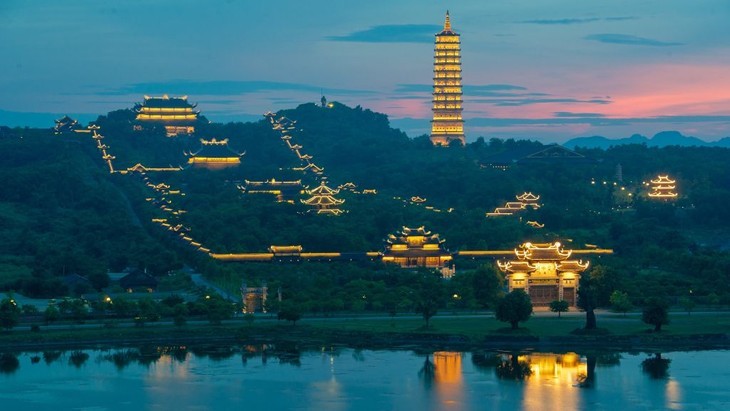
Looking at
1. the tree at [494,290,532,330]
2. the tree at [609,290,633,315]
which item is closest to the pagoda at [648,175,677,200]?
the tree at [609,290,633,315]

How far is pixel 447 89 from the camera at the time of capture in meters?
117

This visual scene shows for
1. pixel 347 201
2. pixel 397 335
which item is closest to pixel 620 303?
pixel 397 335

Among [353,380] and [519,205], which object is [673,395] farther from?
[519,205]

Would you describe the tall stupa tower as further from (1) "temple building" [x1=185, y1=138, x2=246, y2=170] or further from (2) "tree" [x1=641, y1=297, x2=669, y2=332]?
(2) "tree" [x1=641, y1=297, x2=669, y2=332]

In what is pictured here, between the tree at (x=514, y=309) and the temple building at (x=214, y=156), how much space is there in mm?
58336

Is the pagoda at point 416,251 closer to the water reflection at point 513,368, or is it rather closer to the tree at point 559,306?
the tree at point 559,306

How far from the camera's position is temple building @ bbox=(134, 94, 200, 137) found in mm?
122750

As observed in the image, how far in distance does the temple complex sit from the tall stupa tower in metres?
24.8

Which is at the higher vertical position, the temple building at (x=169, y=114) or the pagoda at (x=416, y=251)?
the temple building at (x=169, y=114)

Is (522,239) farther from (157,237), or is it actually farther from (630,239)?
(157,237)

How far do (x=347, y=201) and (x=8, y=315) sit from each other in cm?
4049

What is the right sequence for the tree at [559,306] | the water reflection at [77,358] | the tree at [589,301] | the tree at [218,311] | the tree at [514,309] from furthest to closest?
the tree at [559,306], the tree at [218,311], the tree at [514,309], the tree at [589,301], the water reflection at [77,358]

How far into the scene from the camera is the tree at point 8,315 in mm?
52438

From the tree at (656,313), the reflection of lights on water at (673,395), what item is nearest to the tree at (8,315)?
the tree at (656,313)
